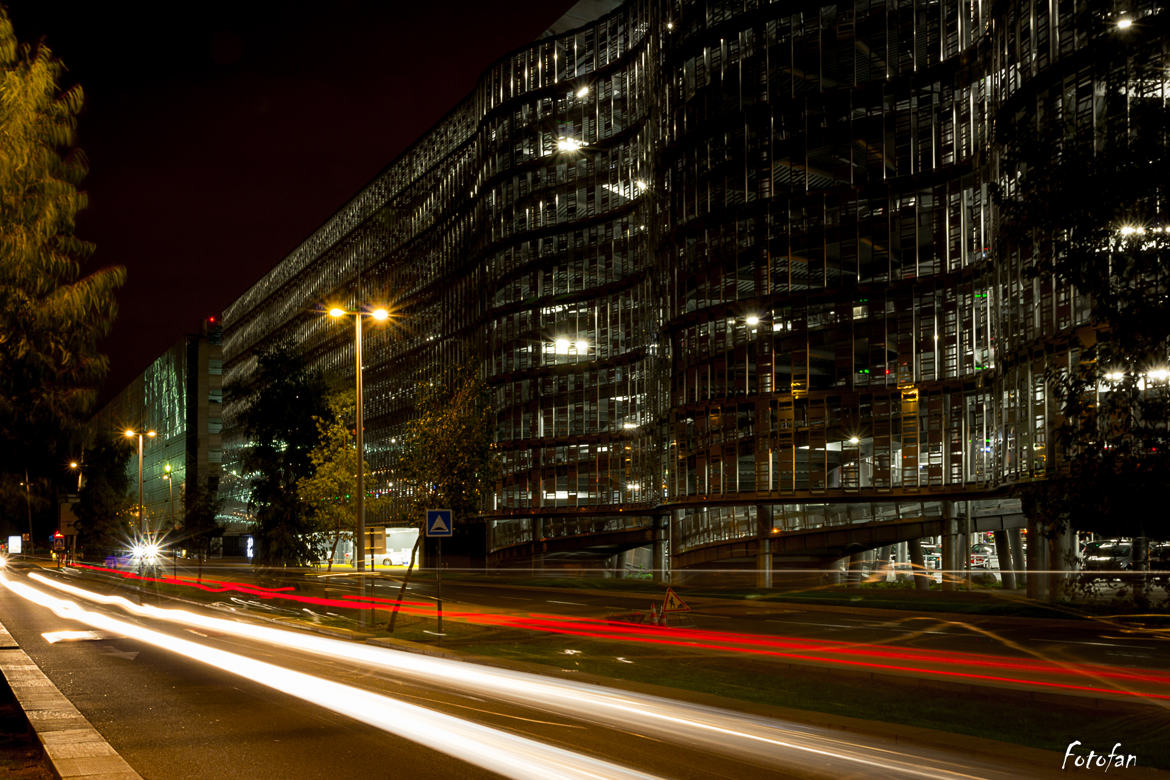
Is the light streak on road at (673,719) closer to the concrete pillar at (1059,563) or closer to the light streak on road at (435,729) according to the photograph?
the light streak on road at (435,729)

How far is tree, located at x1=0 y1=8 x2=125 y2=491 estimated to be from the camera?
11.3m

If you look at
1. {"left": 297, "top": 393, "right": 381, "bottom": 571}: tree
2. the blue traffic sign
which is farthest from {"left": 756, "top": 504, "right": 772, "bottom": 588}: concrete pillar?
the blue traffic sign

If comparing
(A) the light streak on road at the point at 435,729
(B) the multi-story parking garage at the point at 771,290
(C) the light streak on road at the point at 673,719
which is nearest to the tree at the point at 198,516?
(B) the multi-story parking garage at the point at 771,290

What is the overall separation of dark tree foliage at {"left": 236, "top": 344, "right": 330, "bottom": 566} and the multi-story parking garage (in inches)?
737

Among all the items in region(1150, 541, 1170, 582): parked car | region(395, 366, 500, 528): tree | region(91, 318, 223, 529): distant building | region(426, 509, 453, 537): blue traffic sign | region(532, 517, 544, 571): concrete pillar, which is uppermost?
region(91, 318, 223, 529): distant building

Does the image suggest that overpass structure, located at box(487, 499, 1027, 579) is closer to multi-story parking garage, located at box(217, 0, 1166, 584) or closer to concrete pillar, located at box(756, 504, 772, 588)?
concrete pillar, located at box(756, 504, 772, 588)

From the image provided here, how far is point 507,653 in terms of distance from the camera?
20.8 m

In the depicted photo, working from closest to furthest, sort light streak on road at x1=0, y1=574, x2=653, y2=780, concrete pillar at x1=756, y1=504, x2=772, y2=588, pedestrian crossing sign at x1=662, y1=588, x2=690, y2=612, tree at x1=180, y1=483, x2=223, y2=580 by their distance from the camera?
light streak on road at x1=0, y1=574, x2=653, y2=780, pedestrian crossing sign at x1=662, y1=588, x2=690, y2=612, concrete pillar at x1=756, y1=504, x2=772, y2=588, tree at x1=180, y1=483, x2=223, y2=580

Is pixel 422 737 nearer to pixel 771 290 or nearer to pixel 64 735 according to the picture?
pixel 64 735

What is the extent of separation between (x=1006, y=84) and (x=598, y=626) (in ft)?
82.7

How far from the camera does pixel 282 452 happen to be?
177 feet

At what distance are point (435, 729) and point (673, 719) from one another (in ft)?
8.52

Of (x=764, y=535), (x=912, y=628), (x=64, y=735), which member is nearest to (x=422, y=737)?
(x=64, y=735)

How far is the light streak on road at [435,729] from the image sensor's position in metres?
9.02
